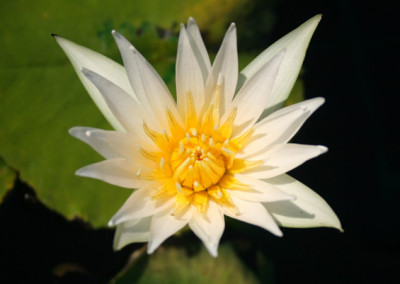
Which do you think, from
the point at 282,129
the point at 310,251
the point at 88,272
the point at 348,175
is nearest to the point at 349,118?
the point at 348,175

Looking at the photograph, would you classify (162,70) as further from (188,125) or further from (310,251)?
(310,251)

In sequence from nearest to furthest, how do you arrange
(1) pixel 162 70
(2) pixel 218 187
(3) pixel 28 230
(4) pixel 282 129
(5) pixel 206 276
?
(4) pixel 282 129, (2) pixel 218 187, (5) pixel 206 276, (1) pixel 162 70, (3) pixel 28 230

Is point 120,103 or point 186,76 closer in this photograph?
point 120,103

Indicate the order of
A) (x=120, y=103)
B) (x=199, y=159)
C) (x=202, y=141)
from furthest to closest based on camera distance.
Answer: (x=202, y=141) → (x=199, y=159) → (x=120, y=103)

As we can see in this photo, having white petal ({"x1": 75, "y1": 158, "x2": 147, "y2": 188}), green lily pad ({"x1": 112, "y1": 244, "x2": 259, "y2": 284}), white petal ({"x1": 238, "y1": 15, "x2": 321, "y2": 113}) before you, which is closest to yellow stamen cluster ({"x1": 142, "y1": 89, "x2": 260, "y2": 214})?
white petal ({"x1": 75, "y1": 158, "x2": 147, "y2": 188})

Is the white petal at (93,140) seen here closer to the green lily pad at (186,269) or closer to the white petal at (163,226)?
the white petal at (163,226)

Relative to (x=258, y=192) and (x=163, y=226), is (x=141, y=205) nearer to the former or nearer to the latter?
(x=163, y=226)

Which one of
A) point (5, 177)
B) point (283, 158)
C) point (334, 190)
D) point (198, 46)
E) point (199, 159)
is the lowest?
point (334, 190)

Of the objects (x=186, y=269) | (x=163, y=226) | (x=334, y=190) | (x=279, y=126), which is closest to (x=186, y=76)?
(x=279, y=126)
